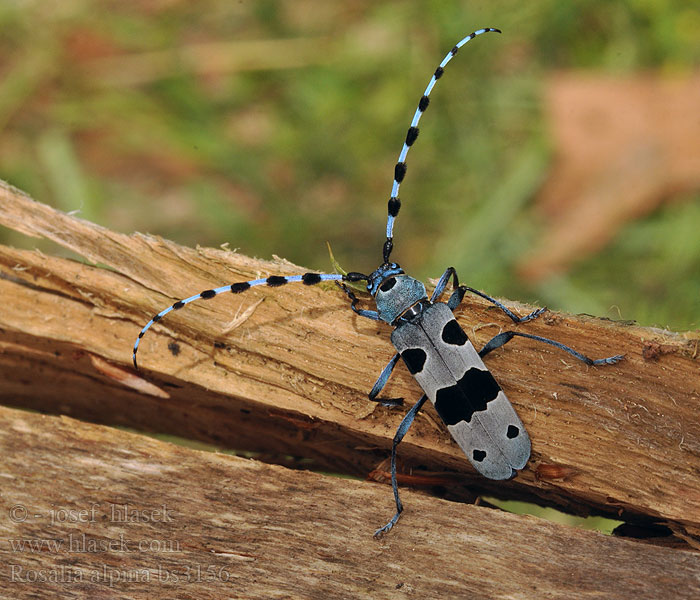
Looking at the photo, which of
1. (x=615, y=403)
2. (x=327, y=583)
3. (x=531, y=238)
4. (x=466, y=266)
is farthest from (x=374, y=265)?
(x=327, y=583)

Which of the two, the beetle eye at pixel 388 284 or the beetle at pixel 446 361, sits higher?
the beetle eye at pixel 388 284

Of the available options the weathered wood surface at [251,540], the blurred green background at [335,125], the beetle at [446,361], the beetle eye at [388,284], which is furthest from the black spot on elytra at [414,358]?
the blurred green background at [335,125]

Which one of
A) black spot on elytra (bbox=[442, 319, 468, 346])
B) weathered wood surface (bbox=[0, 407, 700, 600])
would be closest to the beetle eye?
black spot on elytra (bbox=[442, 319, 468, 346])

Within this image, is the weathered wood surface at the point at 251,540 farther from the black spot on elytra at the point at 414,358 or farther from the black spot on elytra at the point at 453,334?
the black spot on elytra at the point at 453,334

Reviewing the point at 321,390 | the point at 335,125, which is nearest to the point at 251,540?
the point at 321,390

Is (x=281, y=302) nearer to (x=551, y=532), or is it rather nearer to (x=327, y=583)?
(x=327, y=583)
